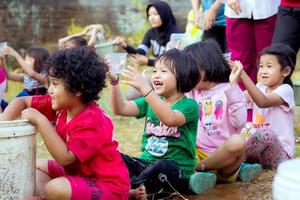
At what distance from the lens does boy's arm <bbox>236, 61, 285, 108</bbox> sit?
372 centimetres

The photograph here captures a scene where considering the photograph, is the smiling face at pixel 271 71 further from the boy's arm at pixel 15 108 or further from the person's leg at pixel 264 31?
the boy's arm at pixel 15 108

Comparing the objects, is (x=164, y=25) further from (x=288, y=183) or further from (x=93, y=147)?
A: (x=288, y=183)

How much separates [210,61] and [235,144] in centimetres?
56

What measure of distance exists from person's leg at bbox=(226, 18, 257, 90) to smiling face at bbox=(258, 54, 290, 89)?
74cm

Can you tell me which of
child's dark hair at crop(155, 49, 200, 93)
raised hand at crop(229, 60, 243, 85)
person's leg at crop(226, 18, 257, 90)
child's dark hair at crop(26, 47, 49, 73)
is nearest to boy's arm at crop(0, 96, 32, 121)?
child's dark hair at crop(155, 49, 200, 93)

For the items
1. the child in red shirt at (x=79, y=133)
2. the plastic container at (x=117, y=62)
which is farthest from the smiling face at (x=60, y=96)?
the plastic container at (x=117, y=62)

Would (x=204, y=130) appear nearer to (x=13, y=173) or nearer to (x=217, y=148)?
(x=217, y=148)

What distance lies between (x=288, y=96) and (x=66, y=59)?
1.68 meters

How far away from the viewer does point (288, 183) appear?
1876mm

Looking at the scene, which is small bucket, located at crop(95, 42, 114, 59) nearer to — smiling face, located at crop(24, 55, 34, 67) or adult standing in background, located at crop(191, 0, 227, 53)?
smiling face, located at crop(24, 55, 34, 67)

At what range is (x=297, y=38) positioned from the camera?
4520 millimetres

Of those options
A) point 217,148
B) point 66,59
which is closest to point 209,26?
point 217,148

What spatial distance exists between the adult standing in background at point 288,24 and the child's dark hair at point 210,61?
878 mm

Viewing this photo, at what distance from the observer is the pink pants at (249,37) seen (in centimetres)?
468
